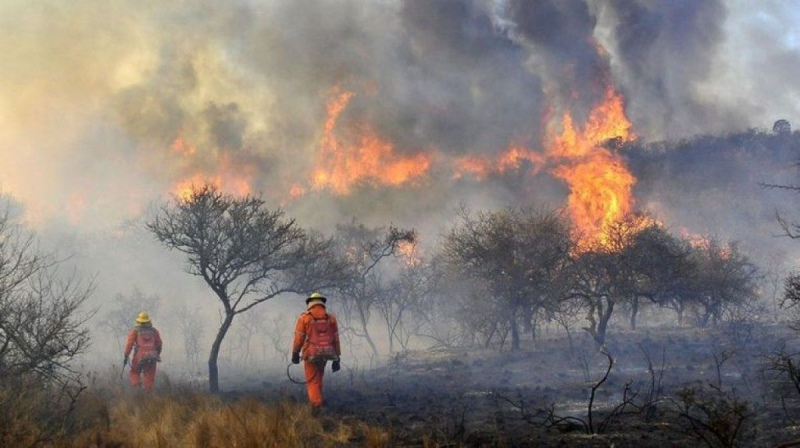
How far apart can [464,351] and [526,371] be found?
7.78 m

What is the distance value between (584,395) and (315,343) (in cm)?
733

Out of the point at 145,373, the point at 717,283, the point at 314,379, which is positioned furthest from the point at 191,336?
the point at 717,283

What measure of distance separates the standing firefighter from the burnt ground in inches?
115

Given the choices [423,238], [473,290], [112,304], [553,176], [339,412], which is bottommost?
[339,412]

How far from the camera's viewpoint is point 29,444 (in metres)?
6.45

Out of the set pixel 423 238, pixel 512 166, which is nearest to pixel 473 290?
pixel 423 238

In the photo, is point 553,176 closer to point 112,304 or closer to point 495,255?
point 495,255

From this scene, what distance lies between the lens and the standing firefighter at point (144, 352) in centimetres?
1612

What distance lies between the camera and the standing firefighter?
16.1 metres

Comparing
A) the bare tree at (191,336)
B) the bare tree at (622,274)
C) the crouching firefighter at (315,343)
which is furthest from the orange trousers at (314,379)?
the bare tree at (191,336)

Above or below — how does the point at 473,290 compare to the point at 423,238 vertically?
below

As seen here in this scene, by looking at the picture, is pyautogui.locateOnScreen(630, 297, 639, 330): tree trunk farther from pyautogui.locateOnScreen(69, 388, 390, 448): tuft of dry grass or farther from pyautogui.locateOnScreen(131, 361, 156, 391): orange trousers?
pyautogui.locateOnScreen(131, 361, 156, 391): orange trousers

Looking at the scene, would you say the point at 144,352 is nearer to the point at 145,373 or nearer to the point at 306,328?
the point at 145,373

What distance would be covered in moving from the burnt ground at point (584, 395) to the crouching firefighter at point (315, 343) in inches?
40.7
